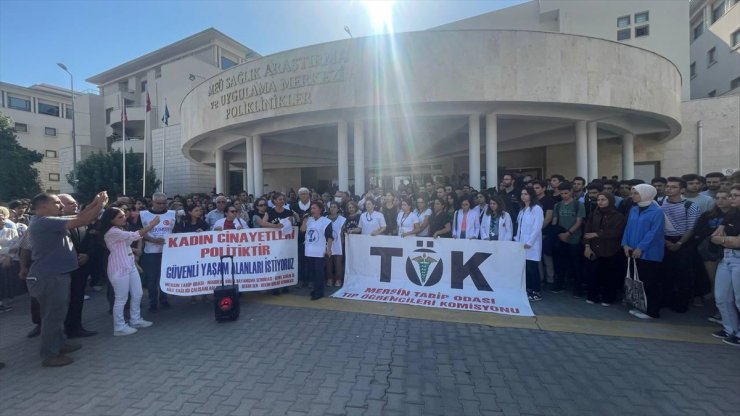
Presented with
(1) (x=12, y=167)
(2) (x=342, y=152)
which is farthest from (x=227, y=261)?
(1) (x=12, y=167)

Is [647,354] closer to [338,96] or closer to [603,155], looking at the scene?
[338,96]

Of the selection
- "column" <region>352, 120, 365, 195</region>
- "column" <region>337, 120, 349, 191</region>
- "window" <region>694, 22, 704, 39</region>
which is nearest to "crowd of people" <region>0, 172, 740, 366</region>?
"column" <region>352, 120, 365, 195</region>

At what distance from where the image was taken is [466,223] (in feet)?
22.1

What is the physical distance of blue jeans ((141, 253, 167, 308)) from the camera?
5734 mm

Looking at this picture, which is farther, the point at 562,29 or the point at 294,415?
the point at 562,29

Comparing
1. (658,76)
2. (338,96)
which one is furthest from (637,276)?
(658,76)

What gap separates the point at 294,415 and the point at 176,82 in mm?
41770

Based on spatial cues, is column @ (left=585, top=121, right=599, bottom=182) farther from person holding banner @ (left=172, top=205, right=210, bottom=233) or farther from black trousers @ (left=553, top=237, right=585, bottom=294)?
person holding banner @ (left=172, top=205, right=210, bottom=233)

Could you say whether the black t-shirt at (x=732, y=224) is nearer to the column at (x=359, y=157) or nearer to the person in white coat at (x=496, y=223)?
the person in white coat at (x=496, y=223)

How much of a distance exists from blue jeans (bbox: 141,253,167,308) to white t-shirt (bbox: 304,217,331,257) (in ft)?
8.07

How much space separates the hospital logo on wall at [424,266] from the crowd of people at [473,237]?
45cm

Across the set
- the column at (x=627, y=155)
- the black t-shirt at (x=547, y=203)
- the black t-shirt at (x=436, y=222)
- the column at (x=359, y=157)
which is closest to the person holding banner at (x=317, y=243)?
the black t-shirt at (x=436, y=222)

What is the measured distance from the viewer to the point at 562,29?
20.5 m

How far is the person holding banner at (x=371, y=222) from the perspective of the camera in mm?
7051
